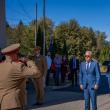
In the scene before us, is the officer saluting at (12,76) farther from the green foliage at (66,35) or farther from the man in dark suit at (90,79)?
the green foliage at (66,35)

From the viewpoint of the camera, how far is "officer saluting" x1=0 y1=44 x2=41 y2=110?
6.15 meters

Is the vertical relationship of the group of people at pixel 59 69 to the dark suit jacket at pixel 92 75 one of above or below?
above

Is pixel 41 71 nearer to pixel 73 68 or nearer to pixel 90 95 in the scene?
pixel 90 95

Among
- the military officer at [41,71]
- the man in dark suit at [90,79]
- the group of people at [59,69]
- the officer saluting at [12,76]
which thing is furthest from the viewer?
the group of people at [59,69]

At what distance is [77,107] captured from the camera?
14148 millimetres

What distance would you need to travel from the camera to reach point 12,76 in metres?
6.22

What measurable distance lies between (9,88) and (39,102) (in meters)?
8.46

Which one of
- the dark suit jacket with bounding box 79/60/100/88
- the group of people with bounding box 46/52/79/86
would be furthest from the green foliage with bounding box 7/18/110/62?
the dark suit jacket with bounding box 79/60/100/88

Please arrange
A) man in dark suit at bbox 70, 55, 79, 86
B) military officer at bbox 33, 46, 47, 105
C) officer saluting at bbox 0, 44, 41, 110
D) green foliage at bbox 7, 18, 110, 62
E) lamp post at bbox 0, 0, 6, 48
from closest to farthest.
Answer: officer saluting at bbox 0, 44, 41, 110 < military officer at bbox 33, 46, 47, 105 < lamp post at bbox 0, 0, 6, 48 < man in dark suit at bbox 70, 55, 79, 86 < green foliage at bbox 7, 18, 110, 62

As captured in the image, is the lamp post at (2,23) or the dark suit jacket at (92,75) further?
the lamp post at (2,23)

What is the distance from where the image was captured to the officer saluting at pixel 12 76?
615 cm

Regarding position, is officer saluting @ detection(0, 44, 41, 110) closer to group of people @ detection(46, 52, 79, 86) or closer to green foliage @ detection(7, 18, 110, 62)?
group of people @ detection(46, 52, 79, 86)

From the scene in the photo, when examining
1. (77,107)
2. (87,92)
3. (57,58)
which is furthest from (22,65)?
(57,58)

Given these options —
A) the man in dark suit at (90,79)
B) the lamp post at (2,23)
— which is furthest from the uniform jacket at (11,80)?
the lamp post at (2,23)
